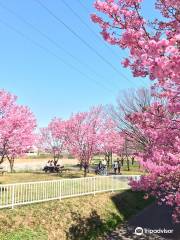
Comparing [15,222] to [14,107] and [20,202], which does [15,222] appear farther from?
[14,107]

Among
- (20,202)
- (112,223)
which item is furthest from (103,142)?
(20,202)

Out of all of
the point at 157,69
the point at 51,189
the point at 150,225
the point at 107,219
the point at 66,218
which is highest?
the point at 157,69

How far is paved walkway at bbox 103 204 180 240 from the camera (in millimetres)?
15555

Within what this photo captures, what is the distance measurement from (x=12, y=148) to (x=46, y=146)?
2476cm

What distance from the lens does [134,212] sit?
2053 centimetres

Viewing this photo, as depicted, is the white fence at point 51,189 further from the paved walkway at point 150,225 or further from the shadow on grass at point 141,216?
the paved walkway at point 150,225

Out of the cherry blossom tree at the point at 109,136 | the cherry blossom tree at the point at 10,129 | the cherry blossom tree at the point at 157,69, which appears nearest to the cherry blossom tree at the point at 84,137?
the cherry blossom tree at the point at 109,136

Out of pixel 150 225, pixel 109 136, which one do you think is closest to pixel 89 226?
pixel 150 225

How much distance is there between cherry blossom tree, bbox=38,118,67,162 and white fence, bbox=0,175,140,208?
20.4m

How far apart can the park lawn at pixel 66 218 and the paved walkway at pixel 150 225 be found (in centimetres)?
47

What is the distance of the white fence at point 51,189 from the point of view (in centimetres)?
1470

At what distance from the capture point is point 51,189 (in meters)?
17.0

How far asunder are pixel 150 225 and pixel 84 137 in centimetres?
1668

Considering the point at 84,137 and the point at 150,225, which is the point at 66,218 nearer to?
the point at 150,225
